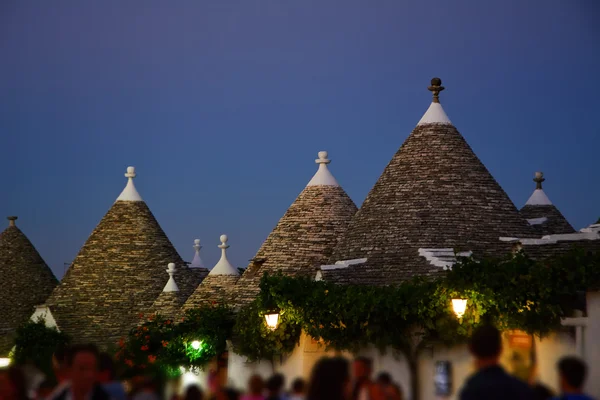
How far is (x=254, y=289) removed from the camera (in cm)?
3091

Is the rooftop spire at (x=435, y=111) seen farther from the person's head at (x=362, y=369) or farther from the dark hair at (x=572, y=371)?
the dark hair at (x=572, y=371)

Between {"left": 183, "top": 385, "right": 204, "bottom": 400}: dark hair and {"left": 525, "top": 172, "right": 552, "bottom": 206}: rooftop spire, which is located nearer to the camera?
{"left": 183, "top": 385, "right": 204, "bottom": 400}: dark hair

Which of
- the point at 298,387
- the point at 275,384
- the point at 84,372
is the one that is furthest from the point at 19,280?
the point at 84,372

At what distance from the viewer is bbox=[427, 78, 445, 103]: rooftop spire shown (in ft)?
93.9

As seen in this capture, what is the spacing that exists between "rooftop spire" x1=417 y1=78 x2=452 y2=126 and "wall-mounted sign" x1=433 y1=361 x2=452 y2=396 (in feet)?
21.2

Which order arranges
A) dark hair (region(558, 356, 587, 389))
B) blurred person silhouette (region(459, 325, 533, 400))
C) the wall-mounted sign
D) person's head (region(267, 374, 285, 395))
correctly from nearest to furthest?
blurred person silhouette (region(459, 325, 533, 400))
dark hair (region(558, 356, 587, 389))
person's head (region(267, 374, 285, 395))
the wall-mounted sign

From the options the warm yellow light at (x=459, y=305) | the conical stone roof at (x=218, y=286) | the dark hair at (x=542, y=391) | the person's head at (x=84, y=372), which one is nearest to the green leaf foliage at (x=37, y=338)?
the conical stone roof at (x=218, y=286)

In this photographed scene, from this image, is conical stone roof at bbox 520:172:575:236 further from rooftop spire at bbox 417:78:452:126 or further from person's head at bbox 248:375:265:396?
person's head at bbox 248:375:265:396

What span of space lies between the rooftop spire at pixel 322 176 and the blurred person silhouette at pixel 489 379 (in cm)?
2318

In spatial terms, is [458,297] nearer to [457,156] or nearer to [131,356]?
[457,156]

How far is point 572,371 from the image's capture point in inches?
388

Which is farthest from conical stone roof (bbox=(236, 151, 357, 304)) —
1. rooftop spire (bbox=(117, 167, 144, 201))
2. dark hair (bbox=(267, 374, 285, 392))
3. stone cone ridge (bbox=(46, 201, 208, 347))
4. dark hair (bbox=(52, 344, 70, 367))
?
dark hair (bbox=(267, 374, 285, 392))

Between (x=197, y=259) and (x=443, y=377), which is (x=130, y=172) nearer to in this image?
(x=197, y=259)

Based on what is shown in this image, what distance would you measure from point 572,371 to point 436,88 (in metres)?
19.2
